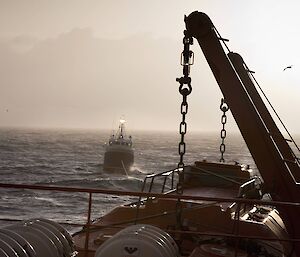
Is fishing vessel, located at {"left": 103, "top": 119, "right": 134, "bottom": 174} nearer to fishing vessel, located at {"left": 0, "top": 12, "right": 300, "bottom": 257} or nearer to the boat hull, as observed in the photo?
the boat hull

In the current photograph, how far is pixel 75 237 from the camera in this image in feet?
38.8

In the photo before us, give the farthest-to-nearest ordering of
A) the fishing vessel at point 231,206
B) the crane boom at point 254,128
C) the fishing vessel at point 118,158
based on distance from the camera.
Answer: the fishing vessel at point 118,158
the crane boom at point 254,128
the fishing vessel at point 231,206

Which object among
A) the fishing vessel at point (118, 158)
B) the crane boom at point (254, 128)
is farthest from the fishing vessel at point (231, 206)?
the fishing vessel at point (118, 158)

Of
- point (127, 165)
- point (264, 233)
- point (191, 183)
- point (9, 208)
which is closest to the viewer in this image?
point (264, 233)

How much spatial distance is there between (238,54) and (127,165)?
66753 millimetres

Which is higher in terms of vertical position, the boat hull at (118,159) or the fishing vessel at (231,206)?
the fishing vessel at (231,206)

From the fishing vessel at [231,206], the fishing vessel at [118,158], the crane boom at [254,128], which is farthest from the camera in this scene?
the fishing vessel at [118,158]

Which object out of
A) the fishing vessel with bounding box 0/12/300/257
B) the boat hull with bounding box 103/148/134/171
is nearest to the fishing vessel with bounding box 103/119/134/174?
the boat hull with bounding box 103/148/134/171

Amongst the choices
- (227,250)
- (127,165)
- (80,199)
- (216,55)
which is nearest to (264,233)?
(227,250)

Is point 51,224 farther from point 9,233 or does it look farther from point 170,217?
point 170,217

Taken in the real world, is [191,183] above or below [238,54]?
below

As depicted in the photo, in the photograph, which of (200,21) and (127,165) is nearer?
(200,21)

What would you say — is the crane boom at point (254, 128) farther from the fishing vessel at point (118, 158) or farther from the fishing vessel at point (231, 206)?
the fishing vessel at point (118, 158)

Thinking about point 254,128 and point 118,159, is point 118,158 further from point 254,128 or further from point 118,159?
point 254,128
